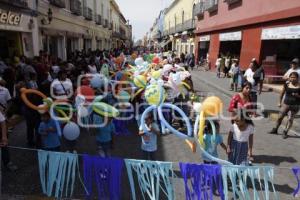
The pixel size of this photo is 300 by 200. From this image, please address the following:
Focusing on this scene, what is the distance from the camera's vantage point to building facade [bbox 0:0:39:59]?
38.2 feet

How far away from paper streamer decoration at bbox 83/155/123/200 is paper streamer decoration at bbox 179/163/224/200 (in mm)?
966

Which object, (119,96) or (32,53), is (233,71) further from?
(32,53)

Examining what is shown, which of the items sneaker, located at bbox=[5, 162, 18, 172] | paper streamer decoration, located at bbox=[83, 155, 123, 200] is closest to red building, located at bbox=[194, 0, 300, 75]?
paper streamer decoration, located at bbox=[83, 155, 123, 200]

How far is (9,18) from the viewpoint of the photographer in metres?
11.8

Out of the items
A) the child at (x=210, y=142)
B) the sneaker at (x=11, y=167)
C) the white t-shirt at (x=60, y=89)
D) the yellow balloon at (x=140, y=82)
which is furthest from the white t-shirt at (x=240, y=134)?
the sneaker at (x=11, y=167)

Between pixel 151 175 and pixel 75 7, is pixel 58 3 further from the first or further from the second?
pixel 151 175

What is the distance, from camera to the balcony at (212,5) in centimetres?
2456

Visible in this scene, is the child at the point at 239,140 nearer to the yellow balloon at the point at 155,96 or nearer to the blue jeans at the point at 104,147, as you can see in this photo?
the yellow balloon at the point at 155,96

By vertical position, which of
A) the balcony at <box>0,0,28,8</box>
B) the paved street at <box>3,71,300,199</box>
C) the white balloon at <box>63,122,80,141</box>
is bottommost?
the paved street at <box>3,71,300,199</box>

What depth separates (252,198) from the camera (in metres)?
4.75

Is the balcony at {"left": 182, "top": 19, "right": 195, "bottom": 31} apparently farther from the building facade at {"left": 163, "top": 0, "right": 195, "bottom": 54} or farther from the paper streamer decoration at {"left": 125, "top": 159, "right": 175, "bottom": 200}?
the paper streamer decoration at {"left": 125, "top": 159, "right": 175, "bottom": 200}

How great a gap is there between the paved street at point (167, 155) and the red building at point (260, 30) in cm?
665

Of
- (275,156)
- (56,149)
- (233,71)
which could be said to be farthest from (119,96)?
(233,71)

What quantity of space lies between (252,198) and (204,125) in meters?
1.38
